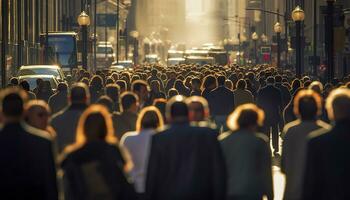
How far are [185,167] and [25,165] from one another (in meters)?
1.40

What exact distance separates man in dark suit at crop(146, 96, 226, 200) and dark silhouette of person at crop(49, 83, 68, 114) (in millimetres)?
11578

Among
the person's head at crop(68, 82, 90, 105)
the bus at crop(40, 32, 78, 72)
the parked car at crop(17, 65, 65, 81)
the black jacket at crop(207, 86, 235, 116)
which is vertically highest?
the bus at crop(40, 32, 78, 72)

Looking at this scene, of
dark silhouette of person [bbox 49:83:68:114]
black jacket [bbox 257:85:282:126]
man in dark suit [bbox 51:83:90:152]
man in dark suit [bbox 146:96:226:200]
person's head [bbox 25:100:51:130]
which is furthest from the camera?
black jacket [bbox 257:85:282:126]

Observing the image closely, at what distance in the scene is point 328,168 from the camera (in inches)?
427

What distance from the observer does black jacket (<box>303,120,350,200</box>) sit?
10.7 metres

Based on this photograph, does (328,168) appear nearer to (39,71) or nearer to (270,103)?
(270,103)

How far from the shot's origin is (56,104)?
22656 millimetres

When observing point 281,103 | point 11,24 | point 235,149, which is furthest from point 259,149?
point 11,24

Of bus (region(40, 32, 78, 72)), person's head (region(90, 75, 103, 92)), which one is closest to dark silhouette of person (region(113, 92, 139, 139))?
person's head (region(90, 75, 103, 92))

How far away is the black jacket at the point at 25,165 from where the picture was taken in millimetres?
10469

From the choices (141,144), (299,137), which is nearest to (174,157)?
(141,144)

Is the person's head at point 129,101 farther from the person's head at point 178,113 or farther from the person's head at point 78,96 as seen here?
the person's head at point 178,113

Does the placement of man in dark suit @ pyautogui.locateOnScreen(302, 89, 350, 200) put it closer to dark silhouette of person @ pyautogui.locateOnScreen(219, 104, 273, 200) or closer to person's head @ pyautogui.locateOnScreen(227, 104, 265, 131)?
person's head @ pyautogui.locateOnScreen(227, 104, 265, 131)

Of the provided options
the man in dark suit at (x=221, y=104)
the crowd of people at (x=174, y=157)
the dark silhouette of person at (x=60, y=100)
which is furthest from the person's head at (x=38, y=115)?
the man in dark suit at (x=221, y=104)
